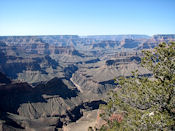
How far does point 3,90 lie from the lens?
72.9 metres

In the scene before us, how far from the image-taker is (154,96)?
15328 millimetres

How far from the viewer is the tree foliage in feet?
47.4

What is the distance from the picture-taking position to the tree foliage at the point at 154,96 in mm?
14461

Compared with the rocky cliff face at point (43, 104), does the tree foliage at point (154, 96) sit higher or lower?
higher

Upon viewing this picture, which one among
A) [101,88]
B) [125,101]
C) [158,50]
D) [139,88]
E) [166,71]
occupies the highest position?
[158,50]

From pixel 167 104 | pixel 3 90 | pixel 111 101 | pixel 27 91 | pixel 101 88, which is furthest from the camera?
pixel 101 88

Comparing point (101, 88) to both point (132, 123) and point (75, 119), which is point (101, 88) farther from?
point (132, 123)

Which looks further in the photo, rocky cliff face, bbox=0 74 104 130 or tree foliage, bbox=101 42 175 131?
rocky cliff face, bbox=0 74 104 130

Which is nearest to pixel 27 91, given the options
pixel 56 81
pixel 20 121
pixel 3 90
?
pixel 3 90

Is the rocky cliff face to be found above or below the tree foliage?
below

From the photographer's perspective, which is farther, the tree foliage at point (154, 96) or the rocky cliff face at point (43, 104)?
the rocky cliff face at point (43, 104)

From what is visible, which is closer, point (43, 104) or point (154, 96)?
point (154, 96)

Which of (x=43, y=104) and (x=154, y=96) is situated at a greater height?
(x=154, y=96)

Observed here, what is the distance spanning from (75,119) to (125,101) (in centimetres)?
6116
